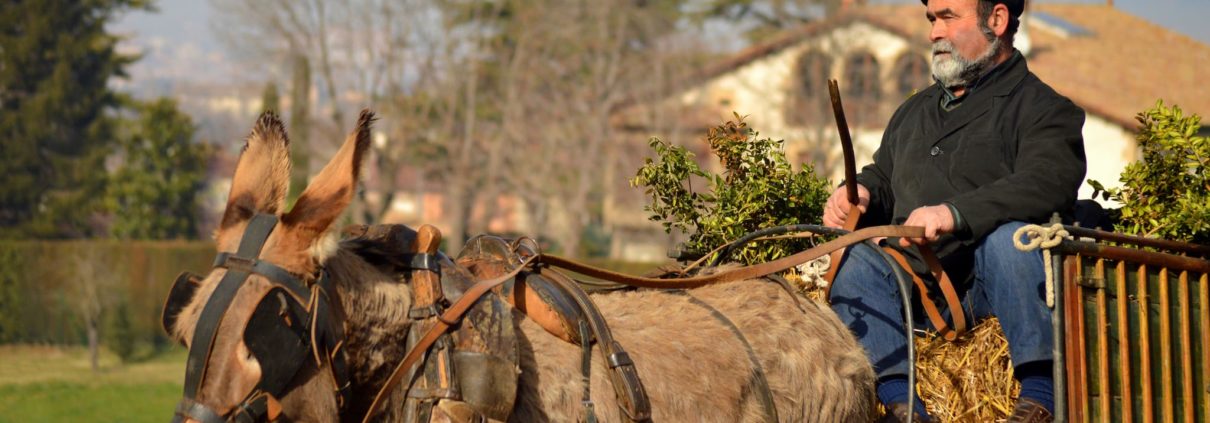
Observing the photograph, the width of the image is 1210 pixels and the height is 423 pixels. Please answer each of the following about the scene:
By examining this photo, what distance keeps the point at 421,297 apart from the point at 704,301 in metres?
1.18

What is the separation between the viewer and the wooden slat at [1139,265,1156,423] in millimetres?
4398

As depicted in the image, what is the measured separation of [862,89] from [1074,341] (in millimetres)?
38349

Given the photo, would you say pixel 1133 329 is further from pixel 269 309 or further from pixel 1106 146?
pixel 1106 146

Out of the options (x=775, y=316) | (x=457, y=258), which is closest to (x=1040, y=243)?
(x=775, y=316)

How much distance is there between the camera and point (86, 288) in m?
24.5

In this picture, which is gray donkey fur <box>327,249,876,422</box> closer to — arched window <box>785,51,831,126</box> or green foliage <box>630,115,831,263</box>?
green foliage <box>630,115,831,263</box>

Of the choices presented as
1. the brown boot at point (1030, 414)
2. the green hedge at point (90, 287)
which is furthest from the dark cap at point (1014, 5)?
the green hedge at point (90, 287)

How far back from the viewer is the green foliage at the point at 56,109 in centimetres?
3972

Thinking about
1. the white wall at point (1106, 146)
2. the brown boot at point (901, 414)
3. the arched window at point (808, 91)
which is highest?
the arched window at point (808, 91)

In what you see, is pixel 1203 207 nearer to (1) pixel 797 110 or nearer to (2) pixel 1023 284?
(2) pixel 1023 284

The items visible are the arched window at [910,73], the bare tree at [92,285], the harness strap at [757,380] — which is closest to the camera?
the harness strap at [757,380]

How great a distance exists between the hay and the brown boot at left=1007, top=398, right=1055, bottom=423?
303 millimetres

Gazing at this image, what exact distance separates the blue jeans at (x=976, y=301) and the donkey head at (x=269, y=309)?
2122 millimetres

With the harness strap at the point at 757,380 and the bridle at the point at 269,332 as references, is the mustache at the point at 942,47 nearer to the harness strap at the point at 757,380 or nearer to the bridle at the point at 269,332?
the harness strap at the point at 757,380
